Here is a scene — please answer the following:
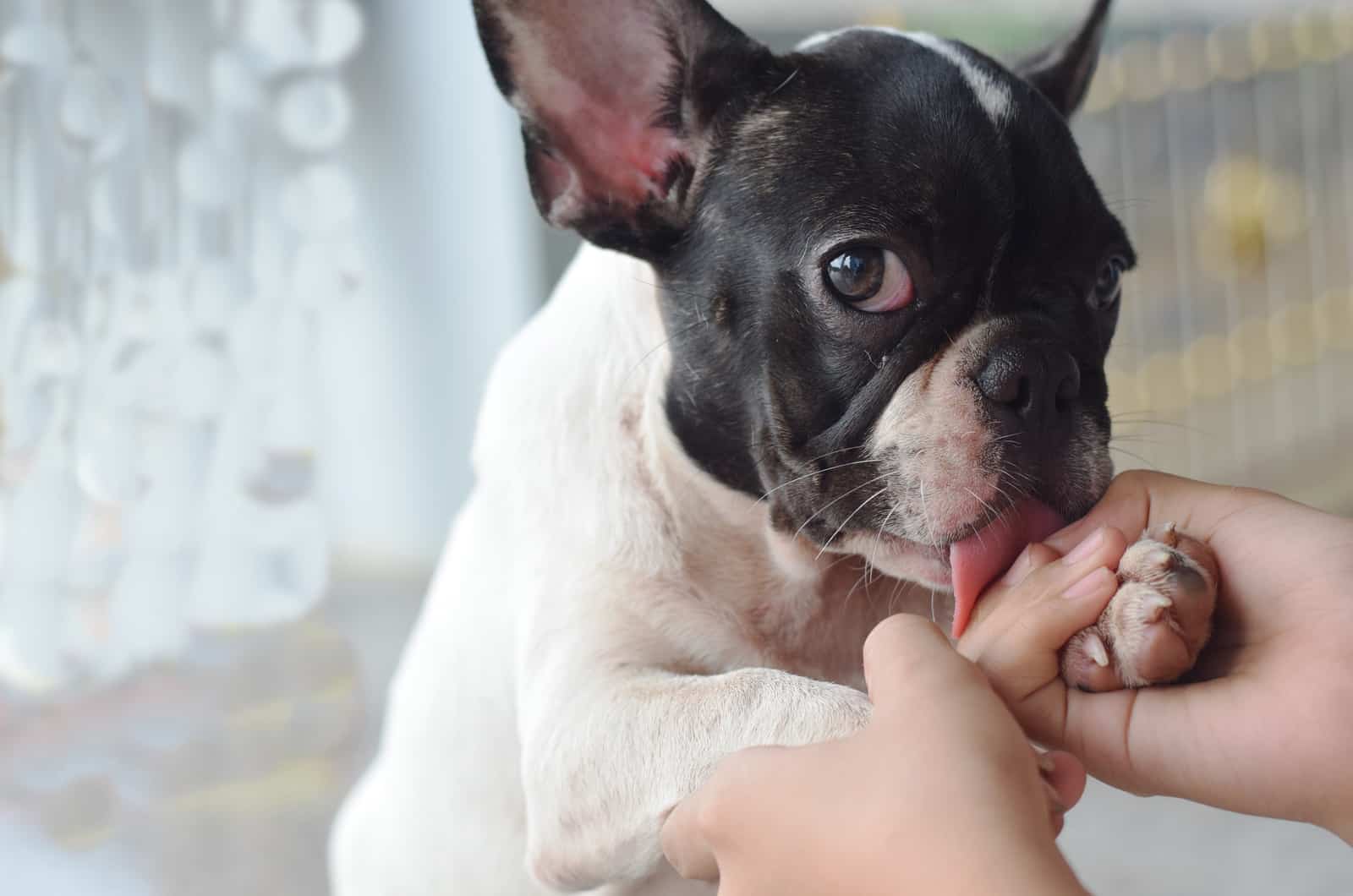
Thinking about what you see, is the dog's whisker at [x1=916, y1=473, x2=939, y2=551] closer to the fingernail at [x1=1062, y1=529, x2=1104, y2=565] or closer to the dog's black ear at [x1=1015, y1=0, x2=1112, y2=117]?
the fingernail at [x1=1062, y1=529, x2=1104, y2=565]

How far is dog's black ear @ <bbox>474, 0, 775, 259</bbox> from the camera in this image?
1.02 m

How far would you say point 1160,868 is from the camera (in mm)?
2227

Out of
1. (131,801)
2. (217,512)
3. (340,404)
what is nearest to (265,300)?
(217,512)

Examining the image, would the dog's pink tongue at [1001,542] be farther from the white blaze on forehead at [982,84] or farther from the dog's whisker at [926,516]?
the white blaze on forehead at [982,84]

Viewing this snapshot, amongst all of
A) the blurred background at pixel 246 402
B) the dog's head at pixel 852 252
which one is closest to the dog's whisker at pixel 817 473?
the dog's head at pixel 852 252

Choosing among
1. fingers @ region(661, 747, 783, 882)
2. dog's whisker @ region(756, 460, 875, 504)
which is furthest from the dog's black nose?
fingers @ region(661, 747, 783, 882)

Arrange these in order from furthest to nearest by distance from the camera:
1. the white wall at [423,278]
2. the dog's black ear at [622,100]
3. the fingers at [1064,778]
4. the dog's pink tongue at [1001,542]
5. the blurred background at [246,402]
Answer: the white wall at [423,278], the blurred background at [246,402], the dog's black ear at [622,100], the dog's pink tongue at [1001,542], the fingers at [1064,778]

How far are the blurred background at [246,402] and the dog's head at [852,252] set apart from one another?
0.37m

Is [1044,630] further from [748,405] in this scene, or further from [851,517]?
[748,405]

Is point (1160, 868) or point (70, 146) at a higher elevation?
point (70, 146)

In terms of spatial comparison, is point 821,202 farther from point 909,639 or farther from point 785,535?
point 909,639

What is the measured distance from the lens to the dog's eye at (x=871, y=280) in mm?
926

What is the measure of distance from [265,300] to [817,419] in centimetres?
156

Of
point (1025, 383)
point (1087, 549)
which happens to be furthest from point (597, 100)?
point (1087, 549)
